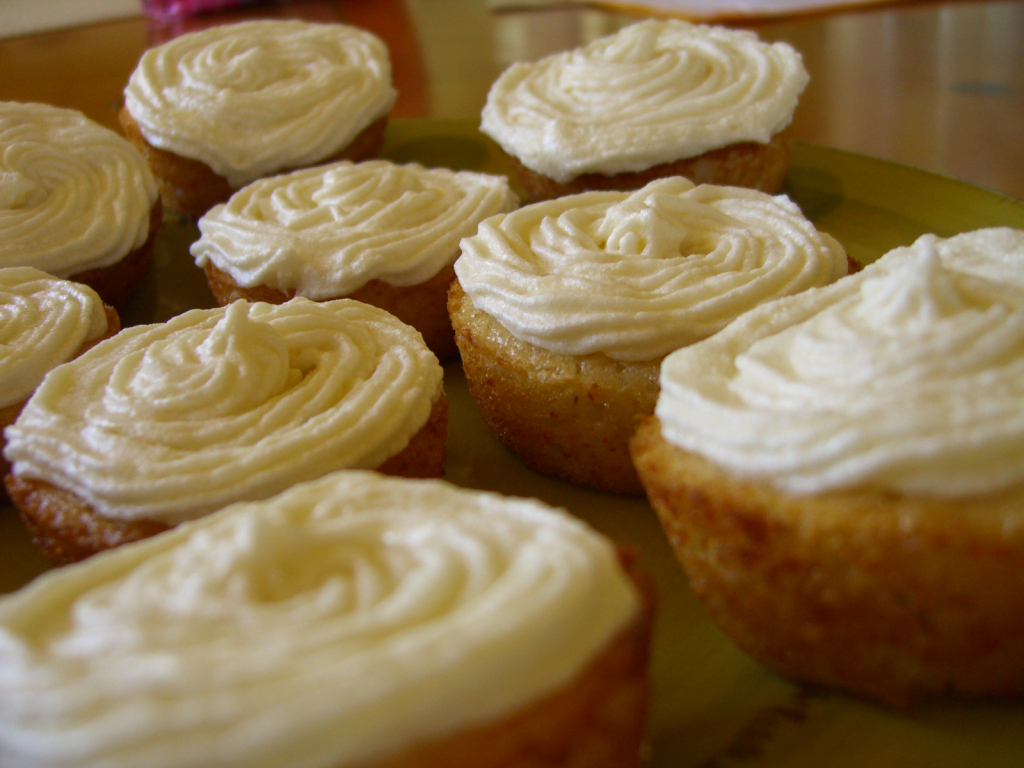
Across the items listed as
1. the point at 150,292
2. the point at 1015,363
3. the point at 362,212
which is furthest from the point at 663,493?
the point at 150,292

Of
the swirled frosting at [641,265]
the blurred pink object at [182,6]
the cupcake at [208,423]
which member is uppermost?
the blurred pink object at [182,6]

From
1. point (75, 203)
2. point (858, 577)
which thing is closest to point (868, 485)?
point (858, 577)

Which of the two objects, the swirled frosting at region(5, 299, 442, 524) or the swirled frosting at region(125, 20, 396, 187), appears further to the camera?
the swirled frosting at region(125, 20, 396, 187)

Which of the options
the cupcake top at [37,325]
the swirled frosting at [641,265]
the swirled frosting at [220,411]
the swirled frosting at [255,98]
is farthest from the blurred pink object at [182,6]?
the swirled frosting at [220,411]

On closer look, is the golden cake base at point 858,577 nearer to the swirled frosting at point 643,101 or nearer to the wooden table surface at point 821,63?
the swirled frosting at point 643,101

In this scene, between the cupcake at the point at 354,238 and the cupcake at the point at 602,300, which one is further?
the cupcake at the point at 354,238

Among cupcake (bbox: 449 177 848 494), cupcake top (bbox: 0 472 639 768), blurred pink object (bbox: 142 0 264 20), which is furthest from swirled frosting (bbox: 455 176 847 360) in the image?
blurred pink object (bbox: 142 0 264 20)

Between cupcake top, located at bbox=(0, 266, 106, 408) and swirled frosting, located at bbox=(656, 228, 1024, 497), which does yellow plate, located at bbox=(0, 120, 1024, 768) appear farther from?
swirled frosting, located at bbox=(656, 228, 1024, 497)

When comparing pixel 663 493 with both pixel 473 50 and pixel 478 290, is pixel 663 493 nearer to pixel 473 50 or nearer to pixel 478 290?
pixel 478 290
